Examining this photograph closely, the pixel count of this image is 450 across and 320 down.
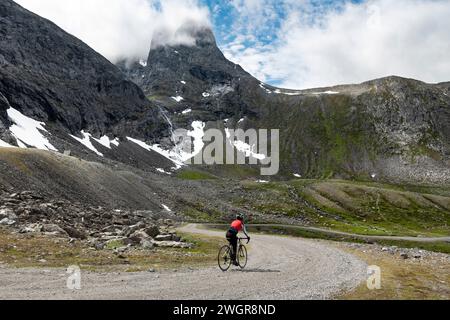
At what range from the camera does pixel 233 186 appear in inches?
6102

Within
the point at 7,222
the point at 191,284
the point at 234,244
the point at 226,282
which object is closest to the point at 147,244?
the point at 234,244

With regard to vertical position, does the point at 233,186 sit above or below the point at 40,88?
below

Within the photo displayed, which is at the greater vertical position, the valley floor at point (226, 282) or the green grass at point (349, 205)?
the green grass at point (349, 205)

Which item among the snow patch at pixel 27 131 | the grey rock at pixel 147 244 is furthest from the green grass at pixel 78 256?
the snow patch at pixel 27 131

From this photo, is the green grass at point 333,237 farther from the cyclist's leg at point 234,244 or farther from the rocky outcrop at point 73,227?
the cyclist's leg at point 234,244

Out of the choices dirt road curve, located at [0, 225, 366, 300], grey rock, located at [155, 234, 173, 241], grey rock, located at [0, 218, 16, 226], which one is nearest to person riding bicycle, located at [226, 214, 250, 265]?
dirt road curve, located at [0, 225, 366, 300]

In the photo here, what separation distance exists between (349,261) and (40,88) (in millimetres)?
183388

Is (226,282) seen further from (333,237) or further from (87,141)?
(87,141)

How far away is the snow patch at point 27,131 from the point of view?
126812 mm

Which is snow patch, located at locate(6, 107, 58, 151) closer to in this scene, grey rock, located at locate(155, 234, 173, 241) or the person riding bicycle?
grey rock, located at locate(155, 234, 173, 241)

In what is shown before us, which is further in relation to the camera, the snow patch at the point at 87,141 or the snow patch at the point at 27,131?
the snow patch at the point at 87,141

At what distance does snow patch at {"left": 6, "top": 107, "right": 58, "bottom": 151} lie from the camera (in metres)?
127
